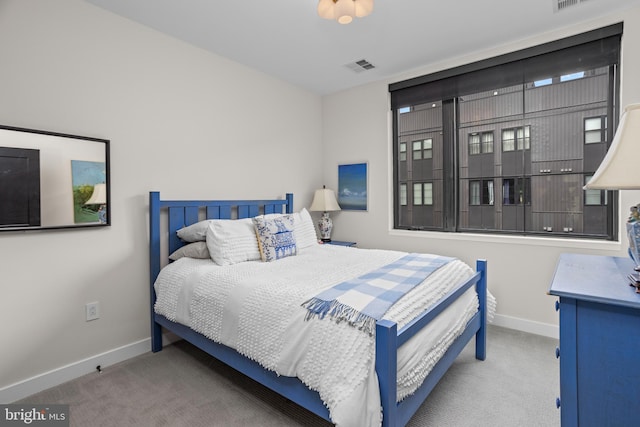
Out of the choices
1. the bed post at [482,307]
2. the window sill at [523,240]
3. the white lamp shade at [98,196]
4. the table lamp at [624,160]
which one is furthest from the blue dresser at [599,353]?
the white lamp shade at [98,196]

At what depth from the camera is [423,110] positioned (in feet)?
11.7

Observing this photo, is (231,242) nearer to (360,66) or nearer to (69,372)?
(69,372)

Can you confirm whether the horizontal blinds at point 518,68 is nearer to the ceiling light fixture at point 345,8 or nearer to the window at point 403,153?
the window at point 403,153

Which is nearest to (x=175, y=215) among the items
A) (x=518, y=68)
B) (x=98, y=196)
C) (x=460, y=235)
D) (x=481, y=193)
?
(x=98, y=196)

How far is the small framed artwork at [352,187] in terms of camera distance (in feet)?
12.9

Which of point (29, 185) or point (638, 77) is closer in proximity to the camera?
point (29, 185)

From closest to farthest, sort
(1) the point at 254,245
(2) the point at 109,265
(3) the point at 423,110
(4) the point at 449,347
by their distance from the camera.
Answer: (4) the point at 449,347 < (2) the point at 109,265 < (1) the point at 254,245 < (3) the point at 423,110

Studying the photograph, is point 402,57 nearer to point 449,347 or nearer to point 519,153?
point 519,153

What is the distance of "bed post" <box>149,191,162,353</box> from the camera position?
2525 millimetres

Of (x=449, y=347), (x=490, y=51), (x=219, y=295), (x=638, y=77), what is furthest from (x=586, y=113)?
(x=219, y=295)

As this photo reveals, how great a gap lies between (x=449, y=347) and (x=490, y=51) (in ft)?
8.94

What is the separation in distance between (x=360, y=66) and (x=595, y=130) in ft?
7.17

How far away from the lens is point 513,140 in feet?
10.1

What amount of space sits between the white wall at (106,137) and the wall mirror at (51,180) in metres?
0.08
